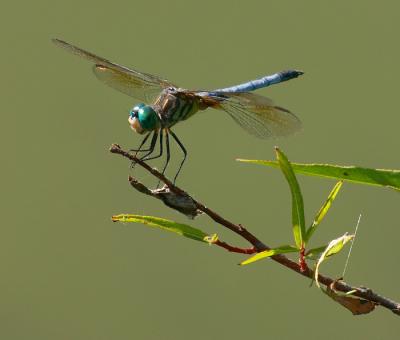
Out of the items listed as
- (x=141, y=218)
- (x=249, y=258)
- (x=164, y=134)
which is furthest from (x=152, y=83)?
(x=249, y=258)

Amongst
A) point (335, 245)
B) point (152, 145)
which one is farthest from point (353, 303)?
point (152, 145)

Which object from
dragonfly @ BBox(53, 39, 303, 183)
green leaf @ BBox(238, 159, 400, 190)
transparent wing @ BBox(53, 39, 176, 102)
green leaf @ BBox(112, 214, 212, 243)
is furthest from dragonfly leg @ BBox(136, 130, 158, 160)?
green leaf @ BBox(238, 159, 400, 190)

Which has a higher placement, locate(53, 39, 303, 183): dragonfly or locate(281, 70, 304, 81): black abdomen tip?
locate(281, 70, 304, 81): black abdomen tip

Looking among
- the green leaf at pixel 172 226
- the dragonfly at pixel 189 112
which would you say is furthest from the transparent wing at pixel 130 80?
the green leaf at pixel 172 226

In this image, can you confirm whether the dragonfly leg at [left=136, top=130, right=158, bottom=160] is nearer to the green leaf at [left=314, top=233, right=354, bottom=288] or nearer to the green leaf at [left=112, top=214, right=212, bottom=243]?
the green leaf at [left=112, top=214, right=212, bottom=243]

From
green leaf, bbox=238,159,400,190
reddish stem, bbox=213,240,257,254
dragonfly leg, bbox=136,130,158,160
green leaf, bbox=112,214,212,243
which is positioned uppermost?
green leaf, bbox=238,159,400,190

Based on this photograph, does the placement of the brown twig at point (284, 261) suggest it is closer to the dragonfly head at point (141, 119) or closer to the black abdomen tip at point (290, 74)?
the dragonfly head at point (141, 119)
